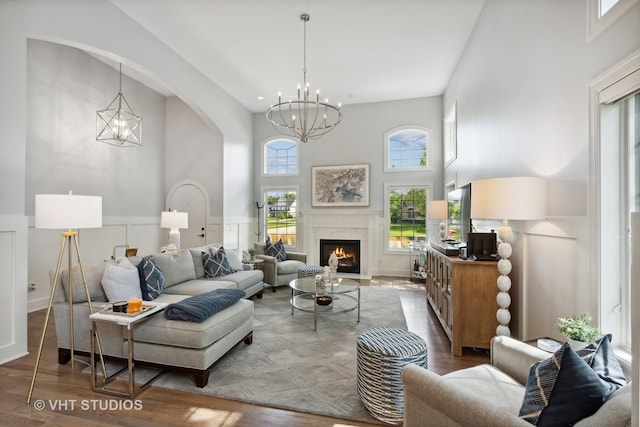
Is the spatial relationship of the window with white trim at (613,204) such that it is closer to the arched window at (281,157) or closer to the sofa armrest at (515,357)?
the sofa armrest at (515,357)

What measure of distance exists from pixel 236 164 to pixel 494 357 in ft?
19.7

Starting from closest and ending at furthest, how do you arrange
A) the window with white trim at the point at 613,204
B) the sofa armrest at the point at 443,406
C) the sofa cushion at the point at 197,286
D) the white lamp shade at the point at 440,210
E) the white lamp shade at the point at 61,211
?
the sofa armrest at the point at 443,406, the window with white trim at the point at 613,204, the white lamp shade at the point at 61,211, the sofa cushion at the point at 197,286, the white lamp shade at the point at 440,210

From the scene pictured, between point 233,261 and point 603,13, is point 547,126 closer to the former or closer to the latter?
point 603,13

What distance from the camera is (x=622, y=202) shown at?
69.4 inches

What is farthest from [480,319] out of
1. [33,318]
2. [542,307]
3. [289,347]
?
[33,318]

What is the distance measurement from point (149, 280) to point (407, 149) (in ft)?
18.2

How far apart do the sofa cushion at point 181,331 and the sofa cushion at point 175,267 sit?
1.24m

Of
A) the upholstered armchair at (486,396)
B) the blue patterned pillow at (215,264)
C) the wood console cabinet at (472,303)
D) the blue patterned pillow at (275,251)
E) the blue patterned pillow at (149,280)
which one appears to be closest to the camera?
the upholstered armchair at (486,396)

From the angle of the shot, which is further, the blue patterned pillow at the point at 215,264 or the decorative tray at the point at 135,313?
the blue patterned pillow at the point at 215,264

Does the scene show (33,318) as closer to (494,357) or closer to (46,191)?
(46,191)

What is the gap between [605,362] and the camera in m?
1.20

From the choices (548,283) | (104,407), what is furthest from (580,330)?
(104,407)

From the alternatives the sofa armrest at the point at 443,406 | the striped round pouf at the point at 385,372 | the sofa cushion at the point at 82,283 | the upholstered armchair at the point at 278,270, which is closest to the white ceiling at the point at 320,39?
the sofa cushion at the point at 82,283

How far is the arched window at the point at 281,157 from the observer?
7281mm
